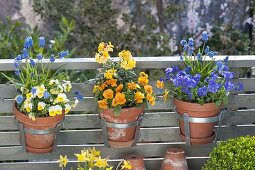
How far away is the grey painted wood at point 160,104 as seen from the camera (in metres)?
3.17

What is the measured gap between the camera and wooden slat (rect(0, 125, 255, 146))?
128 inches

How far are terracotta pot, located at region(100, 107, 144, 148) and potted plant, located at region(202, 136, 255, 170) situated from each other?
0.45 m

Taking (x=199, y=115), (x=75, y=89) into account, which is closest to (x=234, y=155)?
(x=199, y=115)

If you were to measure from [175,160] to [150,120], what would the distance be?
274mm

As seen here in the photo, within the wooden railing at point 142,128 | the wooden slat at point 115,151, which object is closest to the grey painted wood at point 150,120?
the wooden railing at point 142,128

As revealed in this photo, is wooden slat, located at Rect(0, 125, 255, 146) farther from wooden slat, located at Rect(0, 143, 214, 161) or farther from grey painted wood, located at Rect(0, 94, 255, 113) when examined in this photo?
grey painted wood, located at Rect(0, 94, 255, 113)

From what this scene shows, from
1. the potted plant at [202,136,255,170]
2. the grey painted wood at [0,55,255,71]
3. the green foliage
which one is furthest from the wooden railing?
the green foliage

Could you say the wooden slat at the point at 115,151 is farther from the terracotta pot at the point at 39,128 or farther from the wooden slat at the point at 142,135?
the terracotta pot at the point at 39,128

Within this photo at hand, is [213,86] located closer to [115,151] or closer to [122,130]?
[122,130]

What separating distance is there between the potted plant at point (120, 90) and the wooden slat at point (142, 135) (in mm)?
243

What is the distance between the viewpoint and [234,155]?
283 cm

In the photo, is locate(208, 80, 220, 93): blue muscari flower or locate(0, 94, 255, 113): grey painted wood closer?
locate(208, 80, 220, 93): blue muscari flower

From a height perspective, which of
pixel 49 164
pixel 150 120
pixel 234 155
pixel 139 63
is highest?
pixel 139 63

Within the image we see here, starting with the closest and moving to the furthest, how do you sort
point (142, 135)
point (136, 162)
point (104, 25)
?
point (136, 162) → point (142, 135) → point (104, 25)
